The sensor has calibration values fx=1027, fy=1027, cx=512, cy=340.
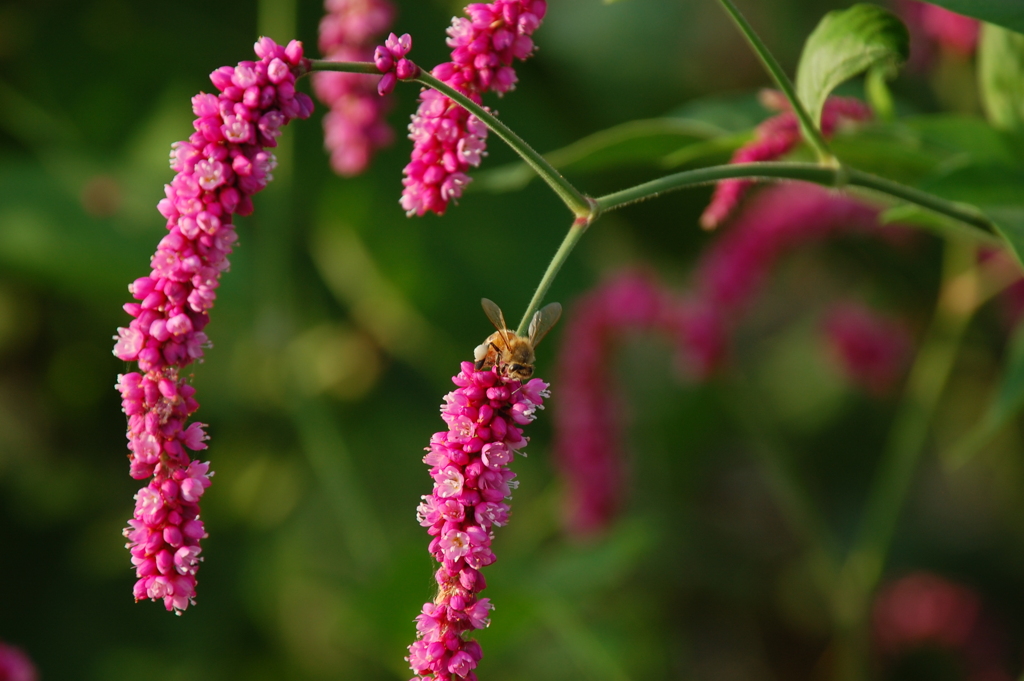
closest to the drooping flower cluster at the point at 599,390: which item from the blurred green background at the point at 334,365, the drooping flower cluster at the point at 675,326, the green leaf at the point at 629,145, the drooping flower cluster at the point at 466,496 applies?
the drooping flower cluster at the point at 675,326

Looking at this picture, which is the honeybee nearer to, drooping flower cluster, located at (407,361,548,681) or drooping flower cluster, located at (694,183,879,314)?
drooping flower cluster, located at (407,361,548,681)

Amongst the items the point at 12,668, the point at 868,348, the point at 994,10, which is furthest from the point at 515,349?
the point at 868,348

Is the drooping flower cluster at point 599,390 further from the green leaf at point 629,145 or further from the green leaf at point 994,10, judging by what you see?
the green leaf at point 994,10

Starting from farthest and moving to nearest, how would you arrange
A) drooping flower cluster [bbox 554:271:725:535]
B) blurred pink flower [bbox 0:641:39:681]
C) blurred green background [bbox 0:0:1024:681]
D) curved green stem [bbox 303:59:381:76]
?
1. blurred green background [bbox 0:0:1024:681]
2. drooping flower cluster [bbox 554:271:725:535]
3. blurred pink flower [bbox 0:641:39:681]
4. curved green stem [bbox 303:59:381:76]

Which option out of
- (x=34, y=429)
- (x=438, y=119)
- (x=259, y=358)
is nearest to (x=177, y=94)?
(x=259, y=358)

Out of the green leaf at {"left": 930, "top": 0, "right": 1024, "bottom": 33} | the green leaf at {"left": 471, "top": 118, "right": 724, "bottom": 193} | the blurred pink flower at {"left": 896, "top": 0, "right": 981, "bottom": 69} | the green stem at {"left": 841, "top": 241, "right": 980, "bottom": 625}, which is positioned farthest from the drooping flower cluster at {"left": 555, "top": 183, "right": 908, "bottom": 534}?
the green leaf at {"left": 930, "top": 0, "right": 1024, "bottom": 33}
